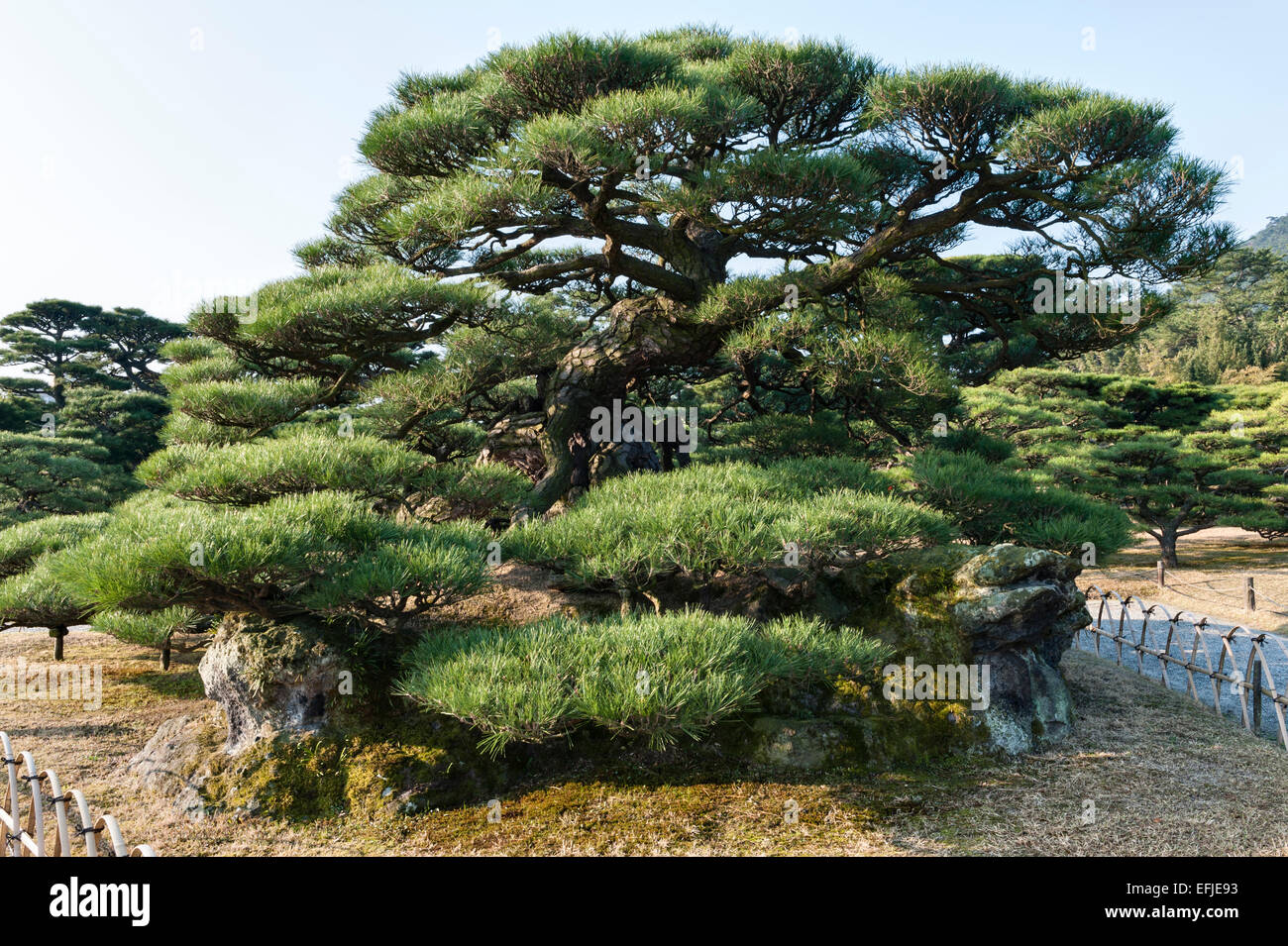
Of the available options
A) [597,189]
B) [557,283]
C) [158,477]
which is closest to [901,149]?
[597,189]

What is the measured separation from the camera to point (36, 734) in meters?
5.03

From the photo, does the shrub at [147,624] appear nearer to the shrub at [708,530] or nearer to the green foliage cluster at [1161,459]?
the shrub at [708,530]

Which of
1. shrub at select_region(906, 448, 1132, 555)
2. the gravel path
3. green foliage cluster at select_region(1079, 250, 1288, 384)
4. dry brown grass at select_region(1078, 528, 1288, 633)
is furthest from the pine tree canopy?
green foliage cluster at select_region(1079, 250, 1288, 384)

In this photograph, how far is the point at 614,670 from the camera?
3195 mm

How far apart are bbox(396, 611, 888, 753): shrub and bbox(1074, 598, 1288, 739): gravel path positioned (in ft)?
11.5

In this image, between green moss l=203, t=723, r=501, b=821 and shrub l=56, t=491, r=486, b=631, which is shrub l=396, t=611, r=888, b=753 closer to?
green moss l=203, t=723, r=501, b=821

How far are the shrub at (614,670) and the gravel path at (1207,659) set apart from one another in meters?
3.50

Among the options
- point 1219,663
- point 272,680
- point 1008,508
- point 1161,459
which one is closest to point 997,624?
point 1008,508

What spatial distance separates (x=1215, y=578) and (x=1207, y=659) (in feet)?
30.5

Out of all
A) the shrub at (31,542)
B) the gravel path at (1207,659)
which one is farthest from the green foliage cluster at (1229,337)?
the shrub at (31,542)

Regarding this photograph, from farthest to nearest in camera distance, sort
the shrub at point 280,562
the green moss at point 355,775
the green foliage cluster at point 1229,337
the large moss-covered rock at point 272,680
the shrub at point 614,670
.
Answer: the green foliage cluster at point 1229,337 < the large moss-covered rock at point 272,680 < the green moss at point 355,775 < the shrub at point 280,562 < the shrub at point 614,670

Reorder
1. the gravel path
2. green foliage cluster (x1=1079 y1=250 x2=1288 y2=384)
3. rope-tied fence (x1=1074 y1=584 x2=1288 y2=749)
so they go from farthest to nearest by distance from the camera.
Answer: green foliage cluster (x1=1079 y1=250 x2=1288 y2=384) → the gravel path → rope-tied fence (x1=1074 y1=584 x2=1288 y2=749)

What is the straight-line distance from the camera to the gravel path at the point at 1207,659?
17.9 ft

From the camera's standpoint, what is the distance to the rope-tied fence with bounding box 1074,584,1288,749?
5.06 m
